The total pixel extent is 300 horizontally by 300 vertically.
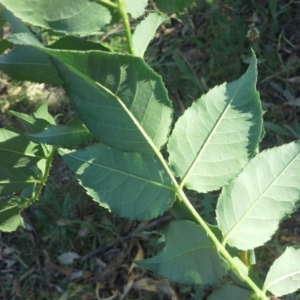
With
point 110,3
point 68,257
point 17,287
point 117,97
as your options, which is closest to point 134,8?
point 110,3

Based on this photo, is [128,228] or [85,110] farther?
[128,228]

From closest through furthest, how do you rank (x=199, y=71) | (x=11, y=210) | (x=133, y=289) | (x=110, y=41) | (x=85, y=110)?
(x=85, y=110)
(x=11, y=210)
(x=133, y=289)
(x=199, y=71)
(x=110, y=41)

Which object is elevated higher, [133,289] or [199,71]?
[199,71]

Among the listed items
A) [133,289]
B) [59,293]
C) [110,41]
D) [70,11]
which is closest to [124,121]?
[70,11]

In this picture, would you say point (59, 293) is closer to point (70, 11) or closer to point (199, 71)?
point (199, 71)

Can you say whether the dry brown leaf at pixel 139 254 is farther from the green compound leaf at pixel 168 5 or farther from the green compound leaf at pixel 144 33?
the green compound leaf at pixel 144 33

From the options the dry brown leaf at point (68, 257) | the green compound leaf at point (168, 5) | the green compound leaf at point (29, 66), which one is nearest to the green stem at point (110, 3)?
the green compound leaf at point (29, 66)

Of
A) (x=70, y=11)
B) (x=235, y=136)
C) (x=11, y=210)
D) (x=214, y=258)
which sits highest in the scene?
(x=70, y=11)

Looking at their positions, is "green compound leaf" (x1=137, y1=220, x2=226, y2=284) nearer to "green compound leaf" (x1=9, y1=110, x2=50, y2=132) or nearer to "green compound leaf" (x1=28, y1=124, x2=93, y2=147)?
"green compound leaf" (x1=28, y1=124, x2=93, y2=147)
